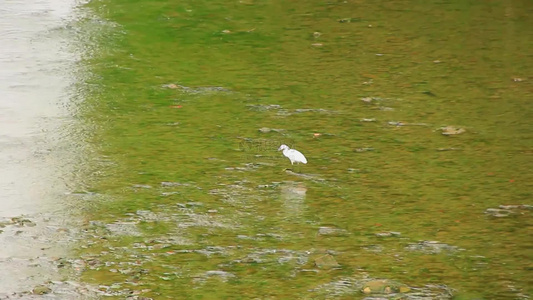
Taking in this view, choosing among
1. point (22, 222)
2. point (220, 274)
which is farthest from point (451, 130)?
point (22, 222)

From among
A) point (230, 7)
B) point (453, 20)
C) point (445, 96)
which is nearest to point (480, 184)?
point (445, 96)

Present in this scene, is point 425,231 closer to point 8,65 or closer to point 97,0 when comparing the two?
point 8,65

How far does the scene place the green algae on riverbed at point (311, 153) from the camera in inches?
148

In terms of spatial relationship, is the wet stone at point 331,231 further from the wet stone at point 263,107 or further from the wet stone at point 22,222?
the wet stone at point 263,107

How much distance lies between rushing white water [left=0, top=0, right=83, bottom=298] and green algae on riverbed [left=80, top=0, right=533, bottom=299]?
186mm

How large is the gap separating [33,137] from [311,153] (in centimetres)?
155

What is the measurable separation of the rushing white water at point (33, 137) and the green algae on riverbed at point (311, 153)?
0.19 metres

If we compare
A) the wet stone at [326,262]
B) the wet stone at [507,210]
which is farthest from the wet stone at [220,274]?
the wet stone at [507,210]

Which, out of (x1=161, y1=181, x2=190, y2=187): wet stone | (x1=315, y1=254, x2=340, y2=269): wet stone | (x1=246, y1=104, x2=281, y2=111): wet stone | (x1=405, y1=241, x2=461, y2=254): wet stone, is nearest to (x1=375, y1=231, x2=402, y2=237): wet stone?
(x1=405, y1=241, x2=461, y2=254): wet stone

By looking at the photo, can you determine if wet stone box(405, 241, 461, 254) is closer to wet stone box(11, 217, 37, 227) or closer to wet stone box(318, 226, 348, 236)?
wet stone box(318, 226, 348, 236)

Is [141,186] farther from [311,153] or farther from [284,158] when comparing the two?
[311,153]

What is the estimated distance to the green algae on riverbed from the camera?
148 inches

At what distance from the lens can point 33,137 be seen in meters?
5.17

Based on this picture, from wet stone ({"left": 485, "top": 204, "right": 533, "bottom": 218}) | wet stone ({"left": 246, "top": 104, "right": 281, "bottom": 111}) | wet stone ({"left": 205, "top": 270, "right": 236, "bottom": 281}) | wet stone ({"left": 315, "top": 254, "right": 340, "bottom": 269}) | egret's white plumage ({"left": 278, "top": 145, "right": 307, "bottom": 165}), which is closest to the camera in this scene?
wet stone ({"left": 205, "top": 270, "right": 236, "bottom": 281})
